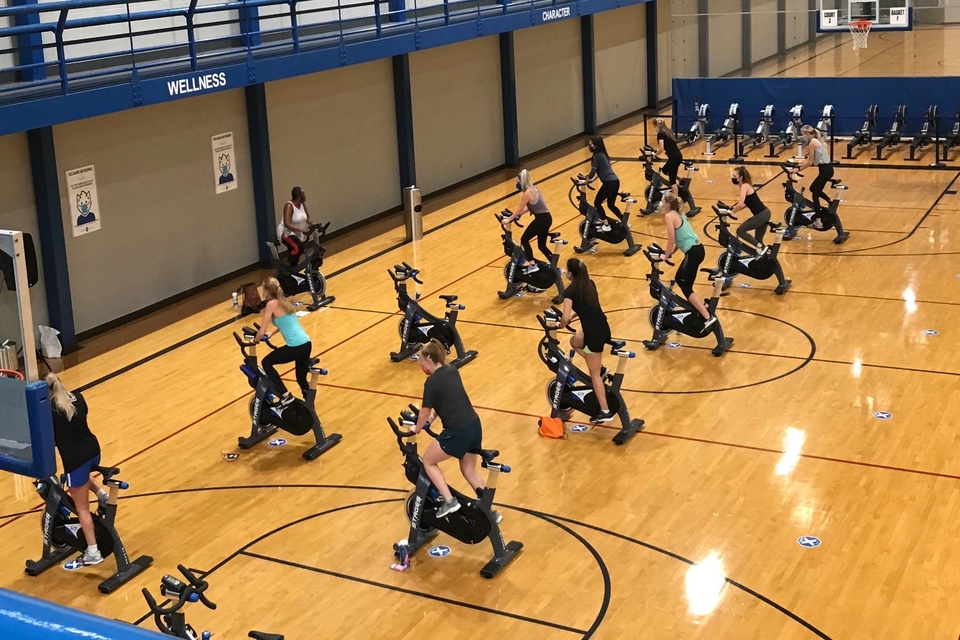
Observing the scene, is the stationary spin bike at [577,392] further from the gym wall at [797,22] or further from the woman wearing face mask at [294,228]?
the gym wall at [797,22]

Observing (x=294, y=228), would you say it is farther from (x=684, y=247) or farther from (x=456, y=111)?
(x=456, y=111)

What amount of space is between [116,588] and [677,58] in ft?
80.5

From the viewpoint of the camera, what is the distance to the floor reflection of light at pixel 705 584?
7.91 metres

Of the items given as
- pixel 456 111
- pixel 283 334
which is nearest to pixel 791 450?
pixel 283 334

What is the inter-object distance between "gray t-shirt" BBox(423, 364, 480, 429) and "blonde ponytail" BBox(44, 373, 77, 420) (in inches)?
106

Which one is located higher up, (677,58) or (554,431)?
(677,58)

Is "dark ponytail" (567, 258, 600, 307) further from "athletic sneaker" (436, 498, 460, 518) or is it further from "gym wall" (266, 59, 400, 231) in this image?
"gym wall" (266, 59, 400, 231)

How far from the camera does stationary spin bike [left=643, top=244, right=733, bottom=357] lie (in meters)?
13.1

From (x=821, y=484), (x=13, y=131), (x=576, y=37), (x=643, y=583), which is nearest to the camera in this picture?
(x=643, y=583)

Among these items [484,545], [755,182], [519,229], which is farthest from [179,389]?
[755,182]

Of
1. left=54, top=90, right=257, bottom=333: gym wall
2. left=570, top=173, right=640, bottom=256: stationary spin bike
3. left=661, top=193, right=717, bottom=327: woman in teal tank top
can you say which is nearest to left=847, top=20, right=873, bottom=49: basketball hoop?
left=570, top=173, right=640, bottom=256: stationary spin bike

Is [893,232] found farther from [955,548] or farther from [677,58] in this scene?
[677,58]

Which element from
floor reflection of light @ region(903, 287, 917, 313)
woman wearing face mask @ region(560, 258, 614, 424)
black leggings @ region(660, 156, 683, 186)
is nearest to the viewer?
woman wearing face mask @ region(560, 258, 614, 424)

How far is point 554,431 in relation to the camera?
11047mm
